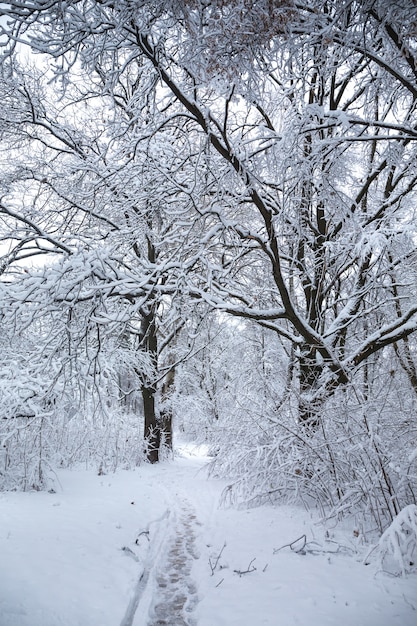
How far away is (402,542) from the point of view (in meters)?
3.25

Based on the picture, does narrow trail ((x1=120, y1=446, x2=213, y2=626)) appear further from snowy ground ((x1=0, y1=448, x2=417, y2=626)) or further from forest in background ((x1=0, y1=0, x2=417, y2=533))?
forest in background ((x1=0, y1=0, x2=417, y2=533))

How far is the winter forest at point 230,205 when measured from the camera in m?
3.16

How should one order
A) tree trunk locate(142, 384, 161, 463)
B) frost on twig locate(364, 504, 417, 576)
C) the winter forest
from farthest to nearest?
1. tree trunk locate(142, 384, 161, 463)
2. the winter forest
3. frost on twig locate(364, 504, 417, 576)

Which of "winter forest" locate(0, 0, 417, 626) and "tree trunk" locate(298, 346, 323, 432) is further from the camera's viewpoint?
"tree trunk" locate(298, 346, 323, 432)

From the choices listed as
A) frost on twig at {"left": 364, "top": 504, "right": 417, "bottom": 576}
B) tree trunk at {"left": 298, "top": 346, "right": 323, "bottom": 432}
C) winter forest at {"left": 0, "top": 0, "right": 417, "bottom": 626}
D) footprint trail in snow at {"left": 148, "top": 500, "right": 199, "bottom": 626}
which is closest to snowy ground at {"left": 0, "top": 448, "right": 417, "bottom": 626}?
footprint trail in snow at {"left": 148, "top": 500, "right": 199, "bottom": 626}

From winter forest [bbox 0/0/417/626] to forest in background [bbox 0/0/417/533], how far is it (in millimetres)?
35

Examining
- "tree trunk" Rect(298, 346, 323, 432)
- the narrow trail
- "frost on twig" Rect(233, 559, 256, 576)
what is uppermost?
"tree trunk" Rect(298, 346, 323, 432)

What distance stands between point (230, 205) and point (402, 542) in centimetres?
449

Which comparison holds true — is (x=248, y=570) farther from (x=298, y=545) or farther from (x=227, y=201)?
(x=227, y=201)

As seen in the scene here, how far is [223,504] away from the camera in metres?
6.50

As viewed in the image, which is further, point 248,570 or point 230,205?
point 230,205

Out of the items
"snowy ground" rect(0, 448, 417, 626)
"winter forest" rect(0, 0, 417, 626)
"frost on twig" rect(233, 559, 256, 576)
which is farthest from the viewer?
"frost on twig" rect(233, 559, 256, 576)

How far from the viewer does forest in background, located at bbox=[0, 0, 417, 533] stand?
10.4 ft

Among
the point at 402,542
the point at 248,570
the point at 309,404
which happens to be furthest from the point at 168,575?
the point at 309,404
